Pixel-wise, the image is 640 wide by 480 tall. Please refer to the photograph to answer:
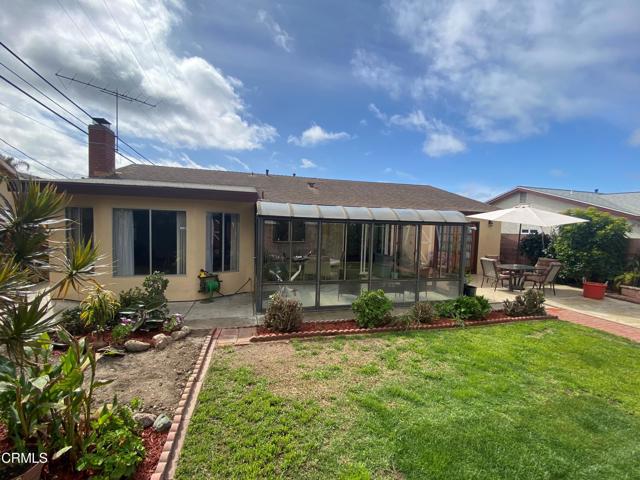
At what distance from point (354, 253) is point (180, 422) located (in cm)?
550

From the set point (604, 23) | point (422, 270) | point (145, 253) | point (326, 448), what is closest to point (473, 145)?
point (604, 23)

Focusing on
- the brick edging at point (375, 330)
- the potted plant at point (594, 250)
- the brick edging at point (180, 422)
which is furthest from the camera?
the potted plant at point (594, 250)

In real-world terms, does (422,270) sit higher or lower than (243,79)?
lower

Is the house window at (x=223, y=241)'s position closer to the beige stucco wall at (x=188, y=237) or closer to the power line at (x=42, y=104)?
the beige stucco wall at (x=188, y=237)

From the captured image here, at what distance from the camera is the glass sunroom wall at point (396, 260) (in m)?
8.05

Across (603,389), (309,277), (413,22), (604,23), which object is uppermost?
(413,22)

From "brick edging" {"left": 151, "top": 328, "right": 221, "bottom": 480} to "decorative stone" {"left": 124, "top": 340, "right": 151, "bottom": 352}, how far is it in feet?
3.28

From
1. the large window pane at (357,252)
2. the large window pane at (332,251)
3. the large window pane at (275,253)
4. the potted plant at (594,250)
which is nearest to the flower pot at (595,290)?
the potted plant at (594,250)

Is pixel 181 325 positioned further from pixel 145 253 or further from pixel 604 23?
pixel 604 23

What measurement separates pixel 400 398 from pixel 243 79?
37.0 ft

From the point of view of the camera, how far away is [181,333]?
5.63 m

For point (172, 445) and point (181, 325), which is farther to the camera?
point (181, 325)

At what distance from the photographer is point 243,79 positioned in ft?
35.6

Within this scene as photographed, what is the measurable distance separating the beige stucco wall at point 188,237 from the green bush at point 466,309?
573 centimetres
